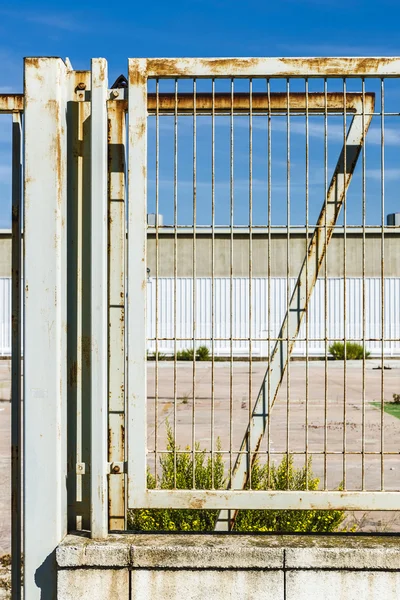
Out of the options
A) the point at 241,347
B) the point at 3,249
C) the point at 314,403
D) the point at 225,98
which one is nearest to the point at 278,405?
the point at 314,403

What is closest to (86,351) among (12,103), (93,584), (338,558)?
(93,584)

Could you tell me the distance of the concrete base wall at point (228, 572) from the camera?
11.2ft

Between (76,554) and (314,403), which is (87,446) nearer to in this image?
(76,554)

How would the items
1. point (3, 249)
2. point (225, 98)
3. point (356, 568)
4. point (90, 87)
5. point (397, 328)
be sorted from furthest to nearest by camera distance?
point (3, 249) < point (397, 328) < point (225, 98) < point (90, 87) < point (356, 568)

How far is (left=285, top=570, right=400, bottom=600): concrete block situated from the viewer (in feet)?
11.1

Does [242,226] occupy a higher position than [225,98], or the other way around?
[225,98]

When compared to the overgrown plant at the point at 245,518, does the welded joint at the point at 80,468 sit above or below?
above

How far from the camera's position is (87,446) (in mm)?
3672

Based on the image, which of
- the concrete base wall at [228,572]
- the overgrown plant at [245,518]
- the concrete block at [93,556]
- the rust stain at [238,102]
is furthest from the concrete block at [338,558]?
the rust stain at [238,102]

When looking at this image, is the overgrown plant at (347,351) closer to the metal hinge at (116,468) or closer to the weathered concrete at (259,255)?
the weathered concrete at (259,255)

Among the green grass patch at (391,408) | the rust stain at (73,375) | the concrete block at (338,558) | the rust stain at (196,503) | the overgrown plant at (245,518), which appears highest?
the rust stain at (73,375)

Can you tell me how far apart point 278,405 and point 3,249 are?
2211cm

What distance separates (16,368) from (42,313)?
40 centimetres

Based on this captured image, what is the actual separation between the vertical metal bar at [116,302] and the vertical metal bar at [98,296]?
0.11 meters
